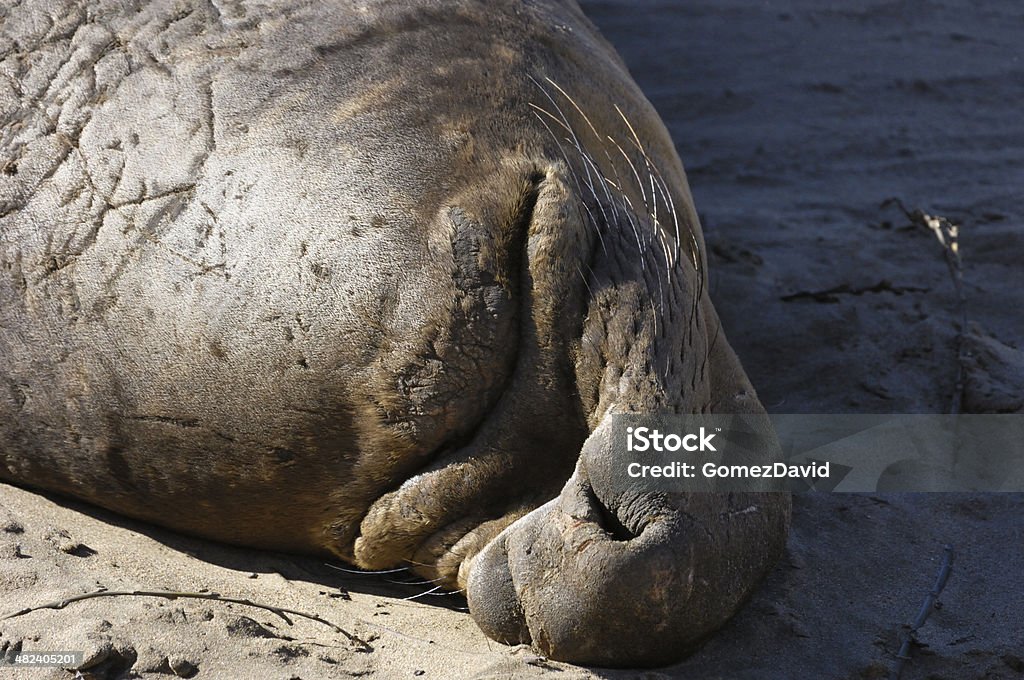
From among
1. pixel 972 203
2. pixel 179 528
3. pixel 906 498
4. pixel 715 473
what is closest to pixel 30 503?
pixel 179 528

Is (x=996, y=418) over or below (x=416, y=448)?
below

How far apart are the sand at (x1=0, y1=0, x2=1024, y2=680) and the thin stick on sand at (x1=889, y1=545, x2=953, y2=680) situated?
0.02m

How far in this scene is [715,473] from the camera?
2332 mm

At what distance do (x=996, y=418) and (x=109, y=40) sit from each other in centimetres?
244

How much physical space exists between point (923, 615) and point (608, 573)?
80 centimetres

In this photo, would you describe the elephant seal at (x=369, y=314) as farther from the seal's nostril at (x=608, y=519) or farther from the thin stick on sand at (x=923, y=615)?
the thin stick on sand at (x=923, y=615)

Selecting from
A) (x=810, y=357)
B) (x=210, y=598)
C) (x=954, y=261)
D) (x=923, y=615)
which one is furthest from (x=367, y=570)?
(x=954, y=261)

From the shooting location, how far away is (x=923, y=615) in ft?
8.43

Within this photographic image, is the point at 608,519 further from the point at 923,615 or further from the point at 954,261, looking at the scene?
the point at 954,261

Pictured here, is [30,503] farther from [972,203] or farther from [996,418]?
[972,203]

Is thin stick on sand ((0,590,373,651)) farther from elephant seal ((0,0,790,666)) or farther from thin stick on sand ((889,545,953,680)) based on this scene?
thin stick on sand ((889,545,953,680))

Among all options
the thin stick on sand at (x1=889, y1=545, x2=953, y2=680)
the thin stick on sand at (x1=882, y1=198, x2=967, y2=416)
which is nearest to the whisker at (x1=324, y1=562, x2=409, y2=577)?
the thin stick on sand at (x1=889, y1=545, x2=953, y2=680)

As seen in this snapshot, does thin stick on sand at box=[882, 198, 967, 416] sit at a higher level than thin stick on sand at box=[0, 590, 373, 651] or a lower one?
higher

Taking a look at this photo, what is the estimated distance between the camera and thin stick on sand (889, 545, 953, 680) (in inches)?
94.9
